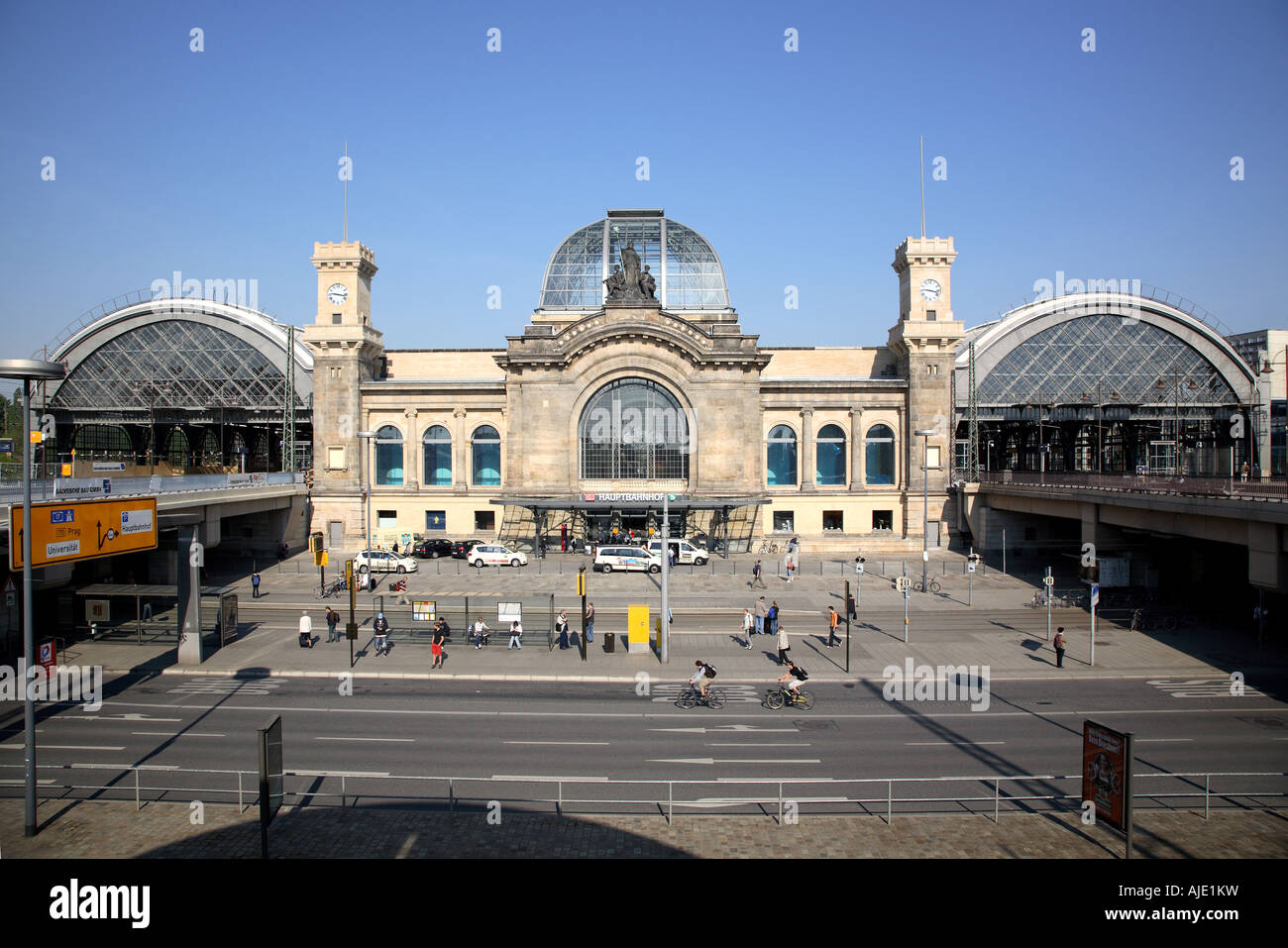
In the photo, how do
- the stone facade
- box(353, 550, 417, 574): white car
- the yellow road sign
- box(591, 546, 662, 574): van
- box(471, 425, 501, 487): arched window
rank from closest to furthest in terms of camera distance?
the yellow road sign, box(353, 550, 417, 574): white car, box(591, 546, 662, 574): van, the stone facade, box(471, 425, 501, 487): arched window

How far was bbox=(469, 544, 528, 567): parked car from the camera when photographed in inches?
1941

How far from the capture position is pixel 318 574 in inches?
1907

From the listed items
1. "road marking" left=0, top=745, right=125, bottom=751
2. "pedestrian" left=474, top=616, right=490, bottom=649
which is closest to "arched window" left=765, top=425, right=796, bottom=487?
"pedestrian" left=474, top=616, right=490, bottom=649

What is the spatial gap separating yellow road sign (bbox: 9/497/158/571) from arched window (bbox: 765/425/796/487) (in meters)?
43.4

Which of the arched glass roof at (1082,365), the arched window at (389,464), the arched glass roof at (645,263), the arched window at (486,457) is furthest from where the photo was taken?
the arched glass roof at (1082,365)

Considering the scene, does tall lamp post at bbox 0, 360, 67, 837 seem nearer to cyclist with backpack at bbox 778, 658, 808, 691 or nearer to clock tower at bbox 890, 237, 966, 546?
cyclist with backpack at bbox 778, 658, 808, 691

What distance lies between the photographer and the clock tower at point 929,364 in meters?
57.5

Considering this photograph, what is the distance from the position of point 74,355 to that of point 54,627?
44.4 metres

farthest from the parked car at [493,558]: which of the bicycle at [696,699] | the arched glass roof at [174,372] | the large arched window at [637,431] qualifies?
the arched glass roof at [174,372]

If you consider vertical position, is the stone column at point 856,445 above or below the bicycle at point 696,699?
above

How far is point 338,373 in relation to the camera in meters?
59.0

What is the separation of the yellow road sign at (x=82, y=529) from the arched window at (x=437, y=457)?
35388mm

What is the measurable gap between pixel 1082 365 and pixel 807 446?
26.6 meters

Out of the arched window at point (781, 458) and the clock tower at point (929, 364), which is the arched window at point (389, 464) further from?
the clock tower at point (929, 364)
